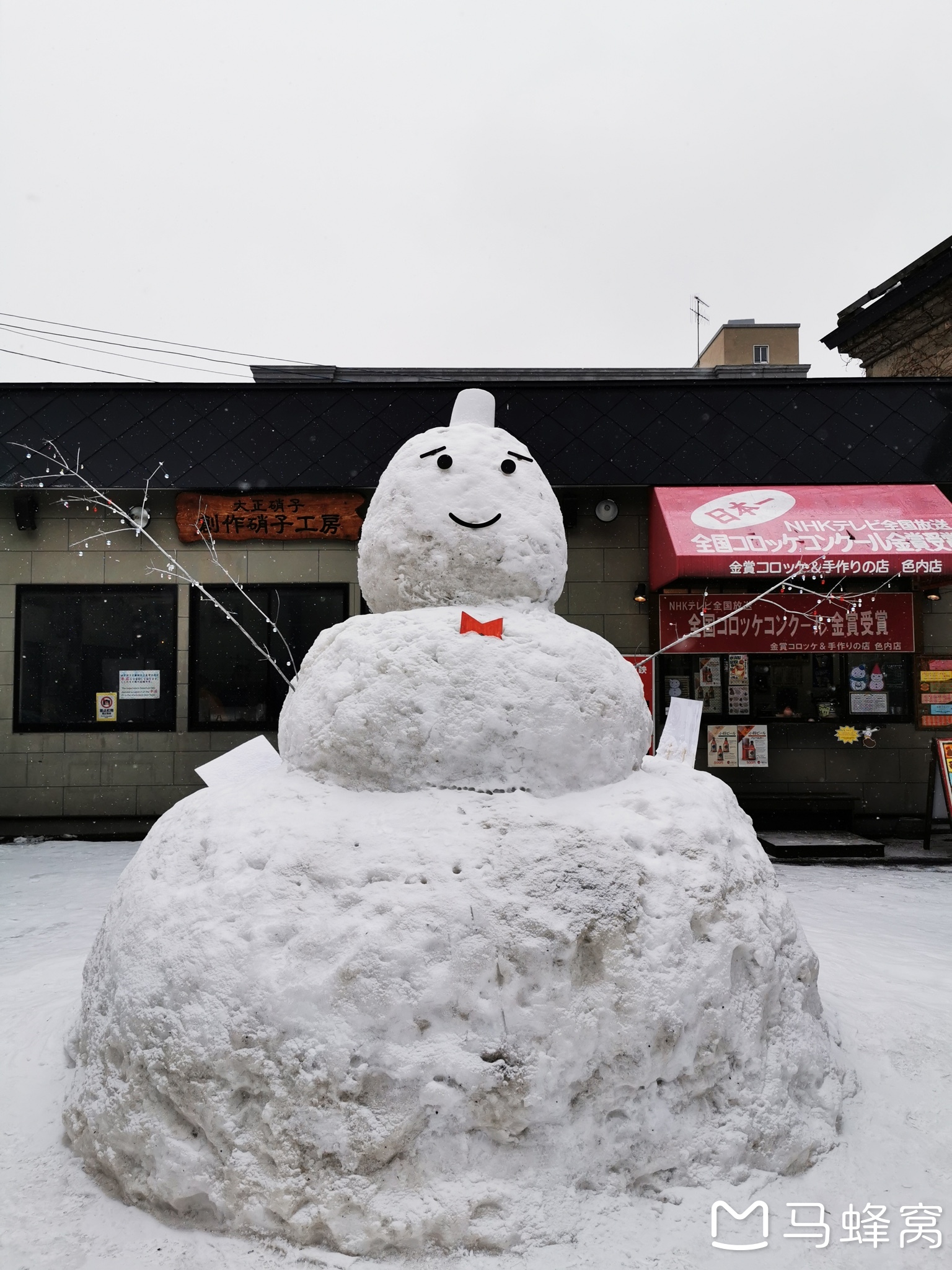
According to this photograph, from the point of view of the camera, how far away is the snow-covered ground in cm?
205

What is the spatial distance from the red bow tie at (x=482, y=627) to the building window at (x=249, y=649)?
5564 mm

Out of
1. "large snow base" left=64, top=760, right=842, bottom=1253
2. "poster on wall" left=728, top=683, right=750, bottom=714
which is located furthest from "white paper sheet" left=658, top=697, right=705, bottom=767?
"large snow base" left=64, top=760, right=842, bottom=1253

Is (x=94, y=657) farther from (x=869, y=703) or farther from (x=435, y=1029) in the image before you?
(x=869, y=703)

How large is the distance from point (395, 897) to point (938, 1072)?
2188 mm

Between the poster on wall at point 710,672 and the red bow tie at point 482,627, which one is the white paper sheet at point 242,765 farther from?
the poster on wall at point 710,672

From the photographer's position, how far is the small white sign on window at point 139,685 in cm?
818

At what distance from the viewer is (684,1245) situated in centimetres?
208

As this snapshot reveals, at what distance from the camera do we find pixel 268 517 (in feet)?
26.8

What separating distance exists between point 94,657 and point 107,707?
535 mm

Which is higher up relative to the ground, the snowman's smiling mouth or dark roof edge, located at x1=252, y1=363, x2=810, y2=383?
Answer: dark roof edge, located at x1=252, y1=363, x2=810, y2=383

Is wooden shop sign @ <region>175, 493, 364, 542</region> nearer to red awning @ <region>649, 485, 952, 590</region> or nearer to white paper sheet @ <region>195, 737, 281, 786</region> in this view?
red awning @ <region>649, 485, 952, 590</region>

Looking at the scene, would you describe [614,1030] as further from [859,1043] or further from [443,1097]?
[859,1043]

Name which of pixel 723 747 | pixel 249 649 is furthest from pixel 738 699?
pixel 249 649

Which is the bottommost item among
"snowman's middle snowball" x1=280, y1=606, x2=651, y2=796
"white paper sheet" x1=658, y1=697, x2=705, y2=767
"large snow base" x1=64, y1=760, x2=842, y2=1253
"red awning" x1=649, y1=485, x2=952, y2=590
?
"large snow base" x1=64, y1=760, x2=842, y2=1253
